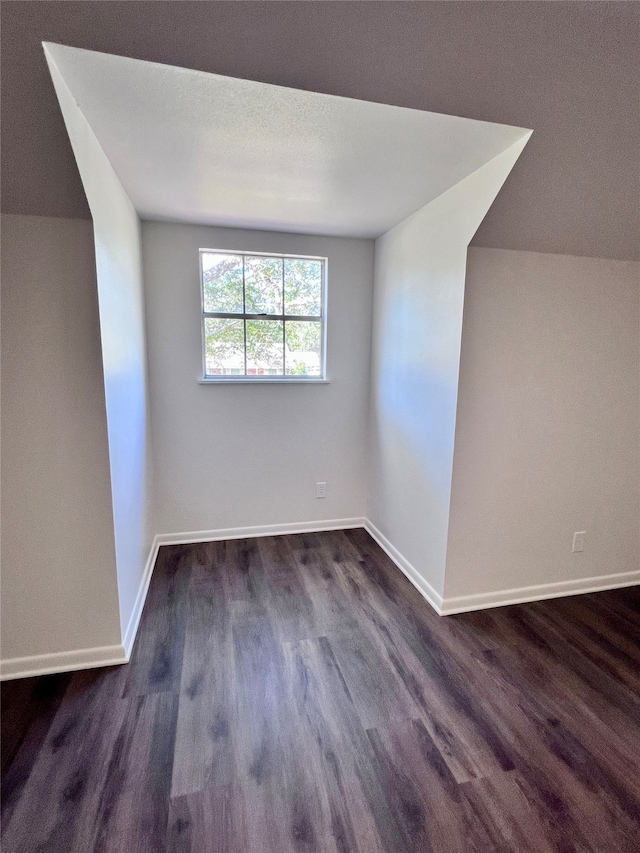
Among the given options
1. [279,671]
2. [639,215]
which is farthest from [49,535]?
[639,215]

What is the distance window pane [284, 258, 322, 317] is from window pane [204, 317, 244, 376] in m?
0.42

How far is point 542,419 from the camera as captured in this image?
216cm

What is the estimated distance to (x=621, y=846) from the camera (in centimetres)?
112

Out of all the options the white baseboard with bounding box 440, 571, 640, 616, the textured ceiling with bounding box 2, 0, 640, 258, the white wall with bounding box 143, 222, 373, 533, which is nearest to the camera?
the textured ceiling with bounding box 2, 0, 640, 258

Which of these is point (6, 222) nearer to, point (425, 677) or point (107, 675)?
point (107, 675)

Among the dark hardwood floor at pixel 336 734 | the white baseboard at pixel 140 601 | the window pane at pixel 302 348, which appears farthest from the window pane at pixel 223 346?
the dark hardwood floor at pixel 336 734

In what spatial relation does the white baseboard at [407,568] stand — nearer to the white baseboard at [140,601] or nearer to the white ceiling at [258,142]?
the white baseboard at [140,601]

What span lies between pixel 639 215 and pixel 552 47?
1.18 m

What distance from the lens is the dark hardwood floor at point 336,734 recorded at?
1150 mm

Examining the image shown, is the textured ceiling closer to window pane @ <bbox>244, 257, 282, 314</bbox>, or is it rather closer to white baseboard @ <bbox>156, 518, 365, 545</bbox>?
window pane @ <bbox>244, 257, 282, 314</bbox>

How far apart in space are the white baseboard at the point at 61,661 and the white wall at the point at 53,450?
3 cm

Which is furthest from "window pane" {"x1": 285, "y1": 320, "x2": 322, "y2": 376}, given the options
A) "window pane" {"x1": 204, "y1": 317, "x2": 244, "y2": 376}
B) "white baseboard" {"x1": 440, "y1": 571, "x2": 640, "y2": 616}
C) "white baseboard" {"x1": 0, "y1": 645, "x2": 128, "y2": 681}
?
"white baseboard" {"x1": 0, "y1": 645, "x2": 128, "y2": 681}

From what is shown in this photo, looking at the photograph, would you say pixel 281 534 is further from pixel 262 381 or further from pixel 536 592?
pixel 536 592

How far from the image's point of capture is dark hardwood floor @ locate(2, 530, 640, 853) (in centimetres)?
115
